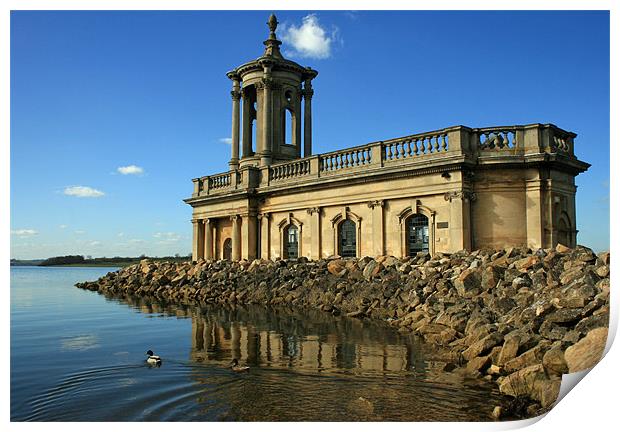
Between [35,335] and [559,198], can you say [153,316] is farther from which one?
[559,198]

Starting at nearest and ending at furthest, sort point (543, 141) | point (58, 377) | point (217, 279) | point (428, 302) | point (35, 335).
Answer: point (58, 377)
point (428, 302)
point (35, 335)
point (543, 141)
point (217, 279)

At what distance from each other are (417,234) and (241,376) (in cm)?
1203

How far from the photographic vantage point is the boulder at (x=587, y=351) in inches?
332

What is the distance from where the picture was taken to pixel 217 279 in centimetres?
2592

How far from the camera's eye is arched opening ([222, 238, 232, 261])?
31.0 m

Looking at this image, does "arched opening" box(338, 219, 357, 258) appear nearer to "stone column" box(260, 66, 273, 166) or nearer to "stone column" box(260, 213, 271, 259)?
"stone column" box(260, 213, 271, 259)

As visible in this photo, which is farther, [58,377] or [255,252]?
[255,252]

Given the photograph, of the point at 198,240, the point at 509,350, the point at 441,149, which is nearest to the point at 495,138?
the point at 441,149

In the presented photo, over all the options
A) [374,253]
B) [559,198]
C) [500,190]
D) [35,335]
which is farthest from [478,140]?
[35,335]

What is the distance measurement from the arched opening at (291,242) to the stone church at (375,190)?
5 centimetres

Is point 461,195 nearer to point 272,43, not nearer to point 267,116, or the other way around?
point 267,116

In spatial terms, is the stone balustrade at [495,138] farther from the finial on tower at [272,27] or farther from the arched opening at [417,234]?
the finial on tower at [272,27]

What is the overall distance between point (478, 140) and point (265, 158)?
44.7 ft

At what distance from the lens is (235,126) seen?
32.8 m
